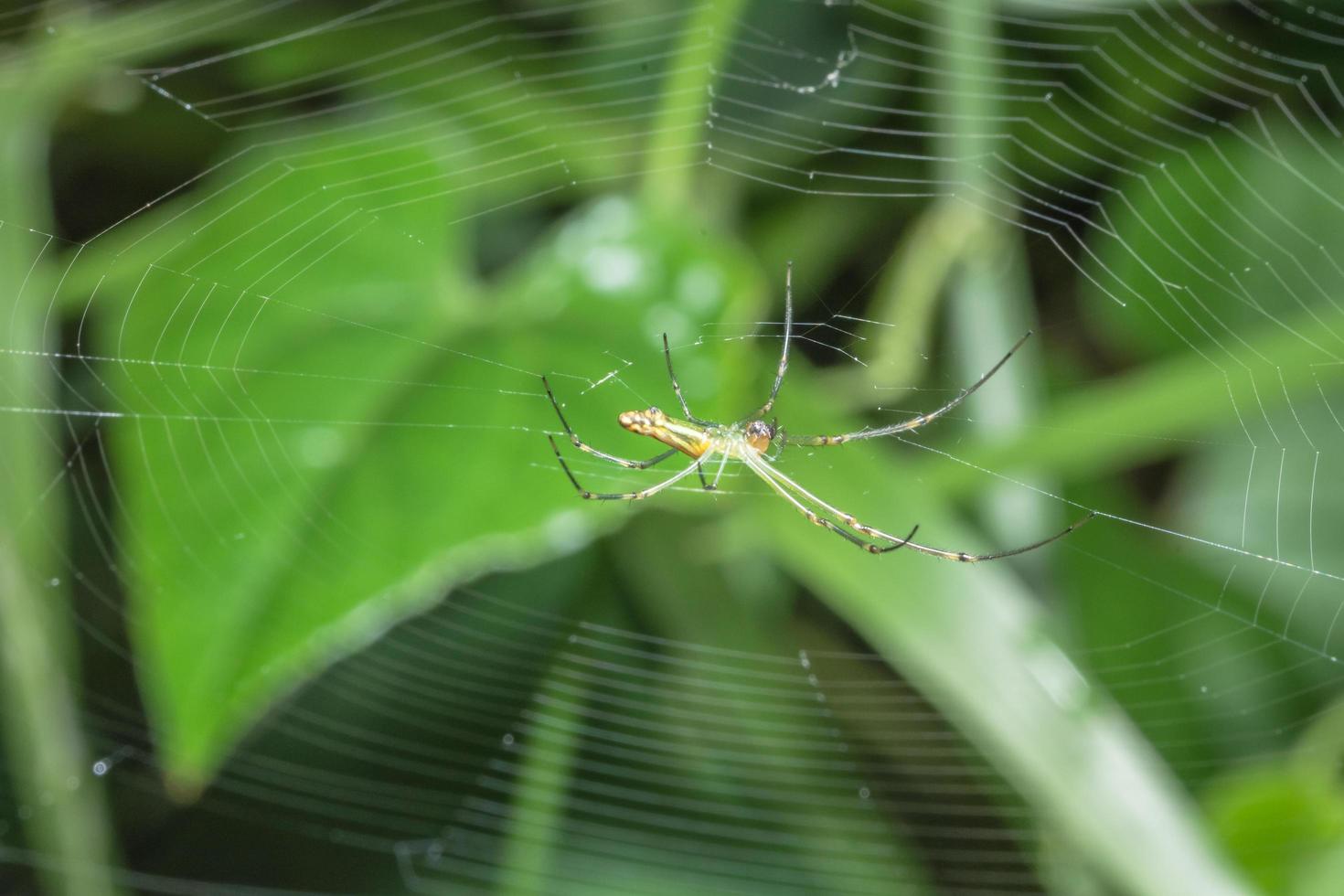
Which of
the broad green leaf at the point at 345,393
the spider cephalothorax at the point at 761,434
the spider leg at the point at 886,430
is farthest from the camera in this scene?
the spider cephalothorax at the point at 761,434

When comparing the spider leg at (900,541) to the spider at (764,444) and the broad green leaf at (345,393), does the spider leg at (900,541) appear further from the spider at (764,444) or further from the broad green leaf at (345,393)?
the broad green leaf at (345,393)

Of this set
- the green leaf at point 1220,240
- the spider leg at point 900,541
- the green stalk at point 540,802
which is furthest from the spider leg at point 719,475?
the green leaf at point 1220,240

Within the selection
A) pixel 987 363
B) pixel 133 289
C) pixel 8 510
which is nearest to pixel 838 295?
pixel 987 363

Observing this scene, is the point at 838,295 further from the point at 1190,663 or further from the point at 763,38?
the point at 1190,663

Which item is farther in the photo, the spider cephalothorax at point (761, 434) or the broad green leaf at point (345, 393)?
the spider cephalothorax at point (761, 434)

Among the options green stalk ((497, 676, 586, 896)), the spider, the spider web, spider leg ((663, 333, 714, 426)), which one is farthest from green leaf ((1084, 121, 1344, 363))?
green stalk ((497, 676, 586, 896))

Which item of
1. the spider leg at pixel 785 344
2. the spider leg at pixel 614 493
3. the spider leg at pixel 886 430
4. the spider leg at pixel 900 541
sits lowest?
the spider leg at pixel 900 541
